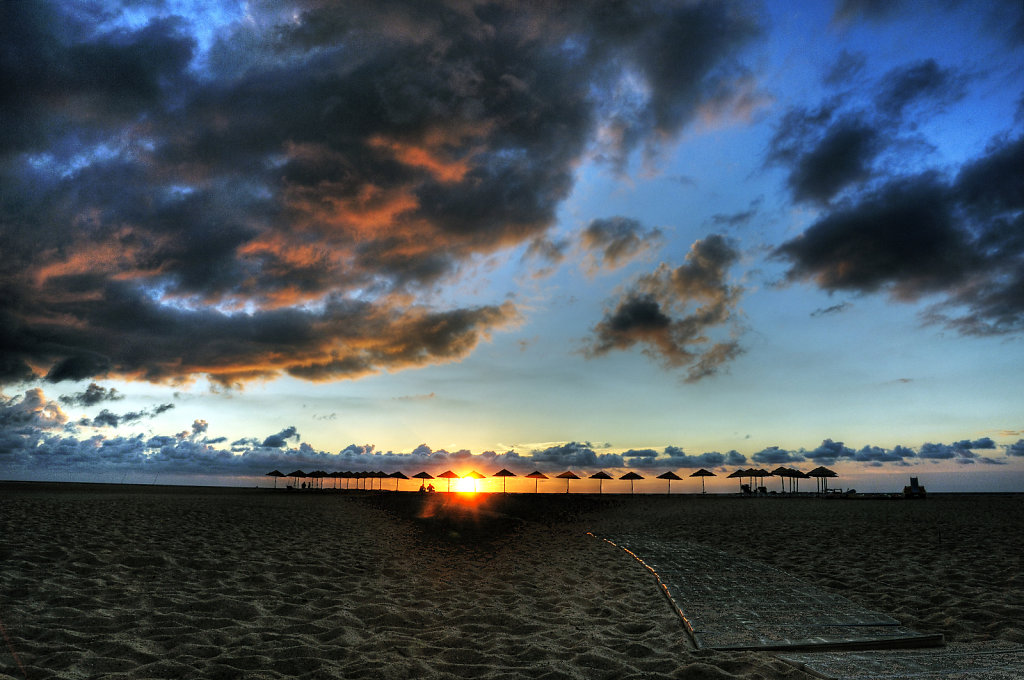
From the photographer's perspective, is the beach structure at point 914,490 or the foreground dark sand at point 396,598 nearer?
the foreground dark sand at point 396,598

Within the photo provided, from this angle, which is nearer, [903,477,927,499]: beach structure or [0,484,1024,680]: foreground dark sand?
[0,484,1024,680]: foreground dark sand

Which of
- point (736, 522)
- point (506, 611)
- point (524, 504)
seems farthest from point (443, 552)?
point (524, 504)

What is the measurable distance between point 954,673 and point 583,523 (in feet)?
57.7

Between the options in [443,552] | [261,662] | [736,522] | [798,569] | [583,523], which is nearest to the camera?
[261,662]

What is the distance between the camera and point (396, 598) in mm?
7316

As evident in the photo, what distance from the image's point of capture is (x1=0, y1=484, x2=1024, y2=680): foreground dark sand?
4.81 metres

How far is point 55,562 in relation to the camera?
8.28 m

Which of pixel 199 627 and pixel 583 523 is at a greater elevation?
pixel 199 627

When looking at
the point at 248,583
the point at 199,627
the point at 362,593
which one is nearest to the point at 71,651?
the point at 199,627

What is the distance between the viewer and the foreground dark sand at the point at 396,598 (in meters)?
4.81

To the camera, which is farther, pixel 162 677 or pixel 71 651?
pixel 71 651

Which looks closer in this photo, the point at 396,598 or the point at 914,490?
the point at 396,598

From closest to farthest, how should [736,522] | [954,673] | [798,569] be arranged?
[954,673] → [798,569] → [736,522]

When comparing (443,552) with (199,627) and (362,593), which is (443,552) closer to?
(362,593)
